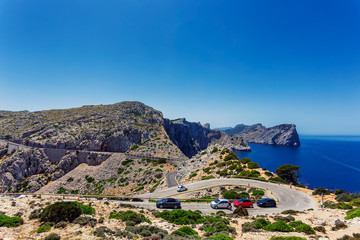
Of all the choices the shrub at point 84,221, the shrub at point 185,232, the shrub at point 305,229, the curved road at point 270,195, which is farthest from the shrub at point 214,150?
the shrub at point 84,221

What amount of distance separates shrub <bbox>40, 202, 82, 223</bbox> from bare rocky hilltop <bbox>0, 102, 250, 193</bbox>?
126ft

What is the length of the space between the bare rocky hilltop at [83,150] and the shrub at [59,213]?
38.5 metres

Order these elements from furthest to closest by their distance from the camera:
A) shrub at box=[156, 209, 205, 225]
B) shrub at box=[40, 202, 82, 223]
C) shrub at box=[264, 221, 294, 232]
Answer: shrub at box=[156, 209, 205, 225] < shrub at box=[264, 221, 294, 232] < shrub at box=[40, 202, 82, 223]

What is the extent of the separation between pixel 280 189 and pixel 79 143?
269 ft

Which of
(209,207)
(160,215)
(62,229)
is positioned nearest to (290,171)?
(209,207)

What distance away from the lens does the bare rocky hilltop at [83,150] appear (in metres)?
63.5

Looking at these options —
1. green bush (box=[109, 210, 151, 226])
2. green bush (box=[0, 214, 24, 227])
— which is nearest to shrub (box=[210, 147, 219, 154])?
green bush (box=[109, 210, 151, 226])

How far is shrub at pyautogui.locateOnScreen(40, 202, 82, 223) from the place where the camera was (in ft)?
49.3

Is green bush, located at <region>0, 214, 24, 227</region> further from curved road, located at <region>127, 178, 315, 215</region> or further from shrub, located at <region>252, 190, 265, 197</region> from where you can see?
shrub, located at <region>252, 190, 265, 197</region>

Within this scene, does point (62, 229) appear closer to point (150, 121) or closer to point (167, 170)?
point (167, 170)

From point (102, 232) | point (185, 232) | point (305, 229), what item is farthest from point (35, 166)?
point (305, 229)

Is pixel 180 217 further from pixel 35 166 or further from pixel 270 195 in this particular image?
pixel 35 166

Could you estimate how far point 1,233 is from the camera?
12.3 m

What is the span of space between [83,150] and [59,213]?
73.8 m
